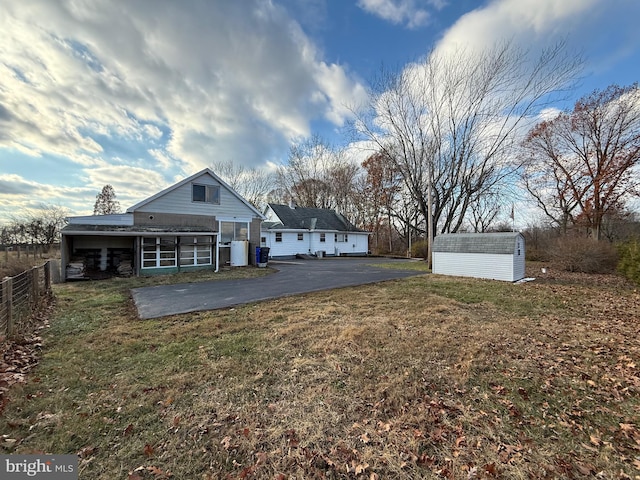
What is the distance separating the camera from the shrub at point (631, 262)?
10.6 meters

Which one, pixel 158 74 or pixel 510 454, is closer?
pixel 510 454

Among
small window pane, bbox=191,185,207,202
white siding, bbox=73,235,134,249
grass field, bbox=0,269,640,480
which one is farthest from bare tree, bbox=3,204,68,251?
grass field, bbox=0,269,640,480

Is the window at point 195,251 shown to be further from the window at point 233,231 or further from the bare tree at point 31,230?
the bare tree at point 31,230

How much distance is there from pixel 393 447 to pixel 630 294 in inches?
483

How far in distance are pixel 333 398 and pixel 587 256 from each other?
18.2m

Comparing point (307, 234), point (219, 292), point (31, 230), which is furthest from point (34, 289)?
point (31, 230)

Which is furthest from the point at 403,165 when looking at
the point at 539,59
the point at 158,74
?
the point at 158,74

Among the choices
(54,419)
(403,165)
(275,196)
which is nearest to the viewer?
(54,419)

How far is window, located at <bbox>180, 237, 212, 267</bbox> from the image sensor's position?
1338 cm

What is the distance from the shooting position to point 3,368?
11.6 ft

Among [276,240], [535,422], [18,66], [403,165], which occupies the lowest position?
[535,422]

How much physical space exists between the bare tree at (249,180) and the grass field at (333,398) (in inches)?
1222

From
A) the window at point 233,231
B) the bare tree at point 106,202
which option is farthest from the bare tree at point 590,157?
the bare tree at point 106,202

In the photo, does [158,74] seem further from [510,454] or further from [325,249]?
[325,249]
